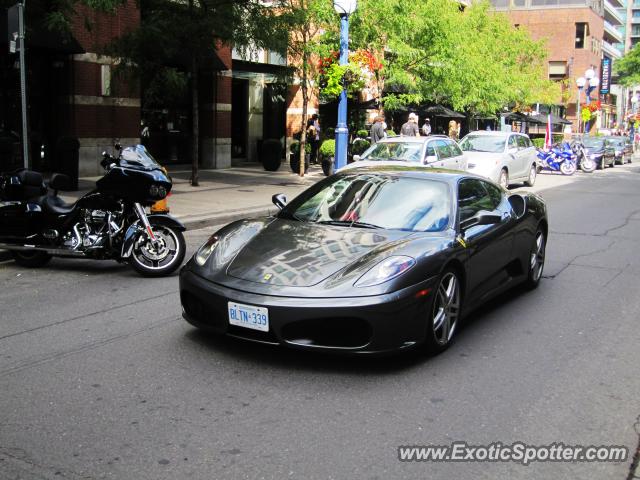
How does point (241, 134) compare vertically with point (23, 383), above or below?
above

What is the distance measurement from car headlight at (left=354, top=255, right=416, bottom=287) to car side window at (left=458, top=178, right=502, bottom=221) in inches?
43.3

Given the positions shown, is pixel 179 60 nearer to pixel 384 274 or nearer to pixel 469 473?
pixel 384 274

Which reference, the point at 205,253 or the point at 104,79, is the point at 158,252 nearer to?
the point at 205,253

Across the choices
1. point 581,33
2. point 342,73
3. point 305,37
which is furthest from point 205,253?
point 581,33

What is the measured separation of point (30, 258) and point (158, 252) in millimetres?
1701

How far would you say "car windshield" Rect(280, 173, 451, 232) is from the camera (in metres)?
5.73

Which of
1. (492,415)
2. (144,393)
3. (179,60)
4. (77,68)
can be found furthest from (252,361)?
(77,68)

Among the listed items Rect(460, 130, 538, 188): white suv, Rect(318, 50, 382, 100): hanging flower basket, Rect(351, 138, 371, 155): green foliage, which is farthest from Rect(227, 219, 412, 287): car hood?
Rect(351, 138, 371, 155): green foliage

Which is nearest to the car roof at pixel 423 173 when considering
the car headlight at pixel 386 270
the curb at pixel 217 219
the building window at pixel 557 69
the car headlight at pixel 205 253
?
the car headlight at pixel 386 270

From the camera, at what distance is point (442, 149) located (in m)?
16.8

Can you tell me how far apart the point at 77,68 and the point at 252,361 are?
1592 centimetres

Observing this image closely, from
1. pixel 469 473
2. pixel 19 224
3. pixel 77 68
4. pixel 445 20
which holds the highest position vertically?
pixel 445 20

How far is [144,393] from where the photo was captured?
14.4ft

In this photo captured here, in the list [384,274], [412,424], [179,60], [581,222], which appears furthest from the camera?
[179,60]
